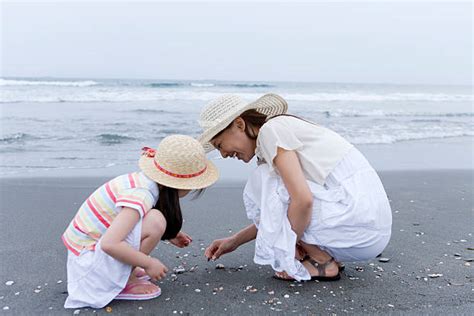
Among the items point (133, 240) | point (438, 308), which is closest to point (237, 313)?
point (133, 240)

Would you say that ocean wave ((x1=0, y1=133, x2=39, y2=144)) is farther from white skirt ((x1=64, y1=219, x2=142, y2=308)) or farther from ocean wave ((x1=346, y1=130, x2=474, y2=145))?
white skirt ((x1=64, y1=219, x2=142, y2=308))

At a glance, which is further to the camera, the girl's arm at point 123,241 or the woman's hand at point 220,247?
the woman's hand at point 220,247

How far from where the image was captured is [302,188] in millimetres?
2457

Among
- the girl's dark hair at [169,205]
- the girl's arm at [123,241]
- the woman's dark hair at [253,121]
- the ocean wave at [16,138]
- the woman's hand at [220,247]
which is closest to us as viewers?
the girl's arm at [123,241]

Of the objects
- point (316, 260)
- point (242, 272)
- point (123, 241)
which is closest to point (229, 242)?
point (242, 272)

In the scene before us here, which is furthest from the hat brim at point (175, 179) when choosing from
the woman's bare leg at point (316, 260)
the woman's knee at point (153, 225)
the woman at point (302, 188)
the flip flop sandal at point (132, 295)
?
the woman's bare leg at point (316, 260)

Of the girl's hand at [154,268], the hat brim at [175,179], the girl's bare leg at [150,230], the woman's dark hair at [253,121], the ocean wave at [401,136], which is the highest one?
the woman's dark hair at [253,121]

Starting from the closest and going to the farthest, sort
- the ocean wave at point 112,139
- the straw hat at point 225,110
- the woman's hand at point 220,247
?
the straw hat at point 225,110 → the woman's hand at point 220,247 → the ocean wave at point 112,139

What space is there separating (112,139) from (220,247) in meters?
5.72

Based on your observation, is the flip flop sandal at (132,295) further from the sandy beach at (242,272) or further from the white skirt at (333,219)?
the white skirt at (333,219)

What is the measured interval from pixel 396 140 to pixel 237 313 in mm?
7453

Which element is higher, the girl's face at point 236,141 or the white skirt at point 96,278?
the girl's face at point 236,141

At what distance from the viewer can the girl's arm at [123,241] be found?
87.6 inches

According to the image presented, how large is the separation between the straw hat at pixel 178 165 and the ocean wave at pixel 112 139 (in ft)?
18.6
